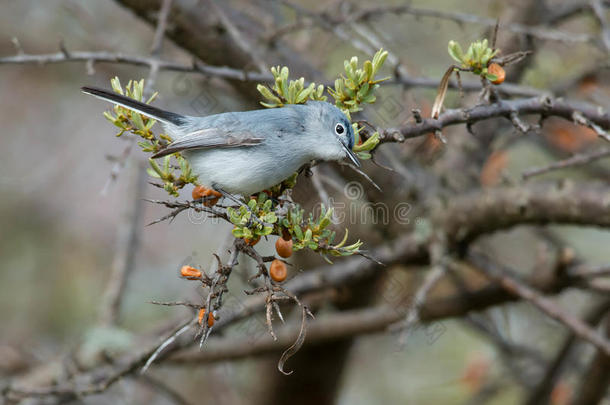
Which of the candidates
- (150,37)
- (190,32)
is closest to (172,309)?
(150,37)

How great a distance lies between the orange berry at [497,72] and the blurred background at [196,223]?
1.14 meters

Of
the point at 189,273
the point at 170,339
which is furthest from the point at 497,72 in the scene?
the point at 170,339

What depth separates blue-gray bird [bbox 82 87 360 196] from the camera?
6.29 feet

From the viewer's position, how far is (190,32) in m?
3.24

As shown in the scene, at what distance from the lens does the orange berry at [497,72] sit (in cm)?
190

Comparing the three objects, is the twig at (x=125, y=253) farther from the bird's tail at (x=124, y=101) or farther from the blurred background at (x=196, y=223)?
the bird's tail at (x=124, y=101)

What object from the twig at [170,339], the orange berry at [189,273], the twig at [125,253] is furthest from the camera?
the twig at [125,253]

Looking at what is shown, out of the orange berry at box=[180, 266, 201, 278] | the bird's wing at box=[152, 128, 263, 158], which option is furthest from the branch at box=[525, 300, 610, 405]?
the orange berry at box=[180, 266, 201, 278]

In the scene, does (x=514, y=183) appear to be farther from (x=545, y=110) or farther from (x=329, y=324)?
(x=329, y=324)

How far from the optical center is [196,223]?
3.80 meters

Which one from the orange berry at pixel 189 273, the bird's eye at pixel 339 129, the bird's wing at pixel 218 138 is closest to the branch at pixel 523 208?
the bird's eye at pixel 339 129

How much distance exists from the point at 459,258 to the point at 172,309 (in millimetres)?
2883

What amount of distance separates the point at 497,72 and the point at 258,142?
0.78 m

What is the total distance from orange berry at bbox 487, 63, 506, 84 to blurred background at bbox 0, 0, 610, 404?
1144 millimetres
